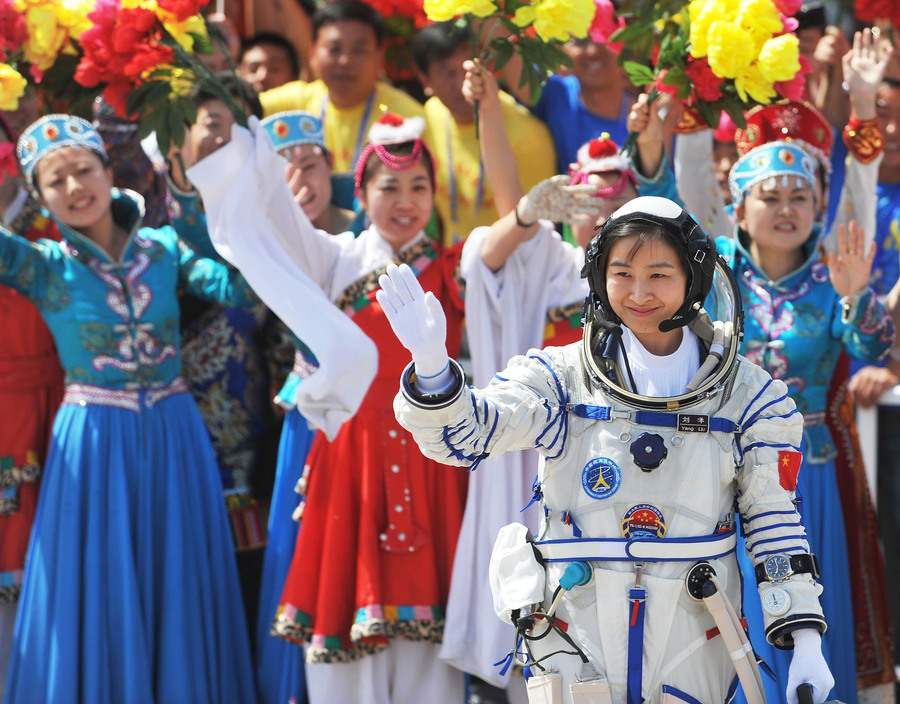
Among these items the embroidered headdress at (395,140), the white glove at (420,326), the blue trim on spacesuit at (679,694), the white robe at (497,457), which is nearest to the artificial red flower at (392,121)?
the embroidered headdress at (395,140)

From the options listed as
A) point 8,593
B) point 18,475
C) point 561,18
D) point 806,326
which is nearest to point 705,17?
point 561,18

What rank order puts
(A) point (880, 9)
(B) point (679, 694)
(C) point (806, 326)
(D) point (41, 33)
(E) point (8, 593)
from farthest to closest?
(A) point (880, 9), (E) point (8, 593), (D) point (41, 33), (C) point (806, 326), (B) point (679, 694)

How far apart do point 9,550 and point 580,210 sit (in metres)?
2.41

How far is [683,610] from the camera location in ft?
8.77

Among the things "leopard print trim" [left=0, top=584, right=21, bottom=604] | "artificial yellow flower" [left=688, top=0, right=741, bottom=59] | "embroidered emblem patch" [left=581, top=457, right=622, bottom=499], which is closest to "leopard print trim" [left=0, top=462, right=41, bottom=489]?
"leopard print trim" [left=0, top=584, right=21, bottom=604]

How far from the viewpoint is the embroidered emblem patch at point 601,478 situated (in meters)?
2.70

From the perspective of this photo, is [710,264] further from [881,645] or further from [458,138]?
[458,138]

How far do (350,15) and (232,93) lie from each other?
109cm

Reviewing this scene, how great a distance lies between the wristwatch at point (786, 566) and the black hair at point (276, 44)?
4.25 meters

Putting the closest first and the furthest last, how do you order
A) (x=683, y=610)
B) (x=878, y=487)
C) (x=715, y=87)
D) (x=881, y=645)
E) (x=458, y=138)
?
(x=683, y=610) < (x=715, y=87) < (x=881, y=645) < (x=878, y=487) < (x=458, y=138)

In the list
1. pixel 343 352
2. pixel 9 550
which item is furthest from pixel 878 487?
pixel 9 550

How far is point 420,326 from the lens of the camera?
2.48m

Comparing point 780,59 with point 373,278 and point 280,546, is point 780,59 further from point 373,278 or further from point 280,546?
point 280,546

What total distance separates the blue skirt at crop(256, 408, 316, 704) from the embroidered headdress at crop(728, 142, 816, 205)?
1768 millimetres
